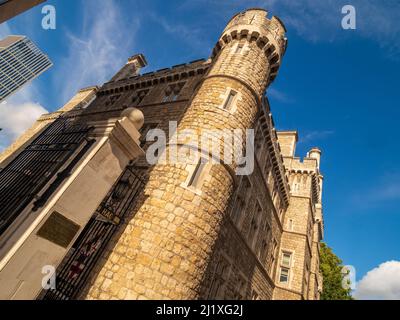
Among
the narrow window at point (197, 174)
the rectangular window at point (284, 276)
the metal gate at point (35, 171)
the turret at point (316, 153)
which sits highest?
the turret at point (316, 153)

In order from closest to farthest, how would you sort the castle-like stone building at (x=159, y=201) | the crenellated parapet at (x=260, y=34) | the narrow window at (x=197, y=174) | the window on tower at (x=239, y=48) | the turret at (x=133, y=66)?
the castle-like stone building at (x=159, y=201) < the narrow window at (x=197, y=174) < the window on tower at (x=239, y=48) < the crenellated parapet at (x=260, y=34) < the turret at (x=133, y=66)

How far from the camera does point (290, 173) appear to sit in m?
22.7

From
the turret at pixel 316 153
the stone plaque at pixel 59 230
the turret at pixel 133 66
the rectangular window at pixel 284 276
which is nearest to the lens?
the stone plaque at pixel 59 230

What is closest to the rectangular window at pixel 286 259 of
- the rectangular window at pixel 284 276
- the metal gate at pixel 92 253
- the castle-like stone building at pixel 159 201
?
the rectangular window at pixel 284 276

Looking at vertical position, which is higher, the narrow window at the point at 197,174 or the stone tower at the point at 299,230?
the stone tower at the point at 299,230

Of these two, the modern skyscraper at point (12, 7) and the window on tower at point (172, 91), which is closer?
the modern skyscraper at point (12, 7)

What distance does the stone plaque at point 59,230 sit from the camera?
521 cm

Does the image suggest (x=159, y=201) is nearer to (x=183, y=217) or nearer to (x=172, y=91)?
(x=183, y=217)

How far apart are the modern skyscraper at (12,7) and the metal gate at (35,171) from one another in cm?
313

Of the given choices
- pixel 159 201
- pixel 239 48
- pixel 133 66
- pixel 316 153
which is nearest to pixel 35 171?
pixel 159 201

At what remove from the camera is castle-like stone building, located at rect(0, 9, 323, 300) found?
18.1ft

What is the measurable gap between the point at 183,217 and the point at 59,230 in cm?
301

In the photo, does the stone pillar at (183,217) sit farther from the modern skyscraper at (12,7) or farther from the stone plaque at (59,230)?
the modern skyscraper at (12,7)
